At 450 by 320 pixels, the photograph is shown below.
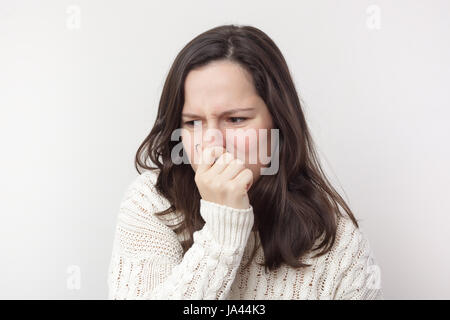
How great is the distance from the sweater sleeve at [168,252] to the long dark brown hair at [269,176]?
0.05 meters

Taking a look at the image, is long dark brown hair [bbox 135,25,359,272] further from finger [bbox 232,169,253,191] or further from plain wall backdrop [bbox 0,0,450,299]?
plain wall backdrop [bbox 0,0,450,299]

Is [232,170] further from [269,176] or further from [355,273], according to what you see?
[355,273]

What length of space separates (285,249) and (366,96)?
1.96ft

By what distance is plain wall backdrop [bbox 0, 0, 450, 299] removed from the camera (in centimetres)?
162

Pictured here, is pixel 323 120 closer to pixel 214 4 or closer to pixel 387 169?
pixel 387 169

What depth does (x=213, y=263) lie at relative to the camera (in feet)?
3.68

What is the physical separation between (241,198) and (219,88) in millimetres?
249

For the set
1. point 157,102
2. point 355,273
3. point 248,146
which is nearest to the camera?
point 248,146

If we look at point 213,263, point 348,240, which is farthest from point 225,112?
point 348,240

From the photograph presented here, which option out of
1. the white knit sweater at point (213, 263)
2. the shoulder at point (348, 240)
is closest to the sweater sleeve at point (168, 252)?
the white knit sweater at point (213, 263)

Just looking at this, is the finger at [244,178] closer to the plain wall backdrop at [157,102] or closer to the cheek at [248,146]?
the cheek at [248,146]

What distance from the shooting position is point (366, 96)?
1639 mm
